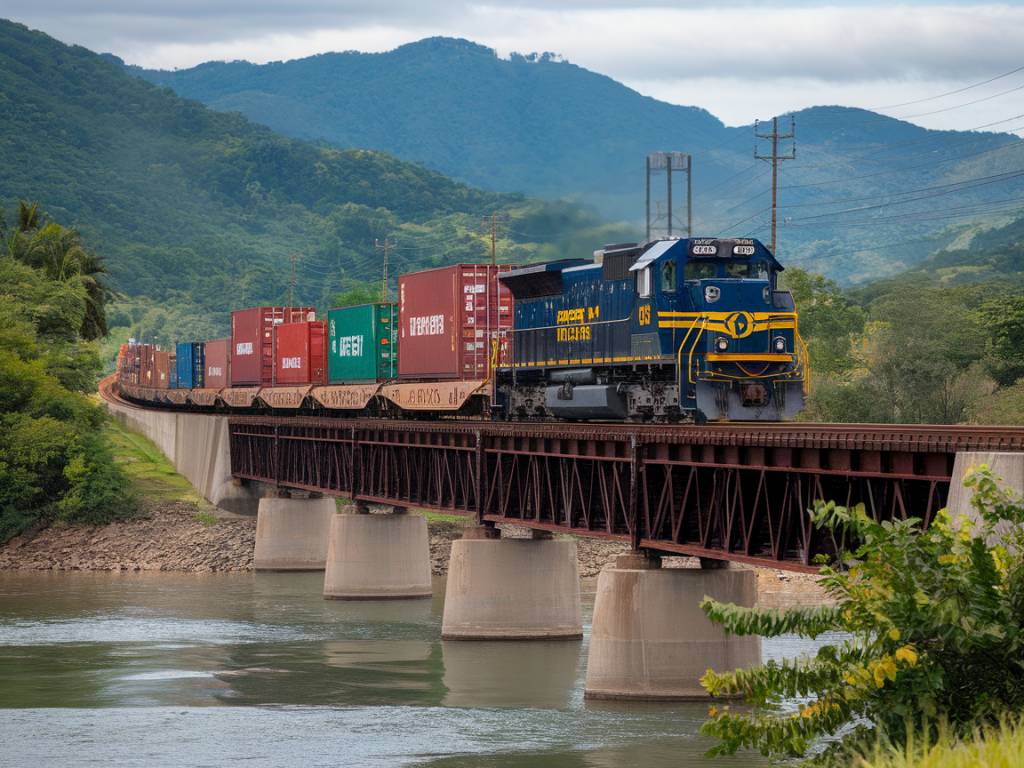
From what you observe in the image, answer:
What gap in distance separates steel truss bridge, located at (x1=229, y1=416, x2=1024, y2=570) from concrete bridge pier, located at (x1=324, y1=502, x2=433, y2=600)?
3566mm

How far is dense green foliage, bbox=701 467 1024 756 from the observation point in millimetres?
13203

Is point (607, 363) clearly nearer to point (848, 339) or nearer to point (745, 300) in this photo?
point (745, 300)

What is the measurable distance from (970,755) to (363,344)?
161 ft

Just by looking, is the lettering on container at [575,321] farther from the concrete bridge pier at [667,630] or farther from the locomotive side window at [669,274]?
the concrete bridge pier at [667,630]

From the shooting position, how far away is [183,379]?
313 feet

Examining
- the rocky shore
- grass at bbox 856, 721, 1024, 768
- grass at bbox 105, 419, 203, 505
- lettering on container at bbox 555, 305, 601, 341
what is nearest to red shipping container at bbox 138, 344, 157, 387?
grass at bbox 105, 419, 203, 505

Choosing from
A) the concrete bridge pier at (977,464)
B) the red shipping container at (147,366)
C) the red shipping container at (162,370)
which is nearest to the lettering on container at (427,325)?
the concrete bridge pier at (977,464)

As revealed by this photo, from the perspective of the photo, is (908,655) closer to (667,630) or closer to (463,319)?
(667,630)

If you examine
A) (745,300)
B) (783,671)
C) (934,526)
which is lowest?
(783,671)

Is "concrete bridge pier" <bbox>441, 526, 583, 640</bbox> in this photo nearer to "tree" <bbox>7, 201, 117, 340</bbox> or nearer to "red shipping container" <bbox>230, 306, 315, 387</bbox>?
"red shipping container" <bbox>230, 306, 315, 387</bbox>

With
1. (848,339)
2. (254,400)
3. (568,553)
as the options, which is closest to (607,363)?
(568,553)

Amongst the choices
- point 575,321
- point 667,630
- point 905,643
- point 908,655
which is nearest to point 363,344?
point 575,321

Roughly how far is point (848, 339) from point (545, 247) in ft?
83.8

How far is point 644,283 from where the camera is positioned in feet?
118
